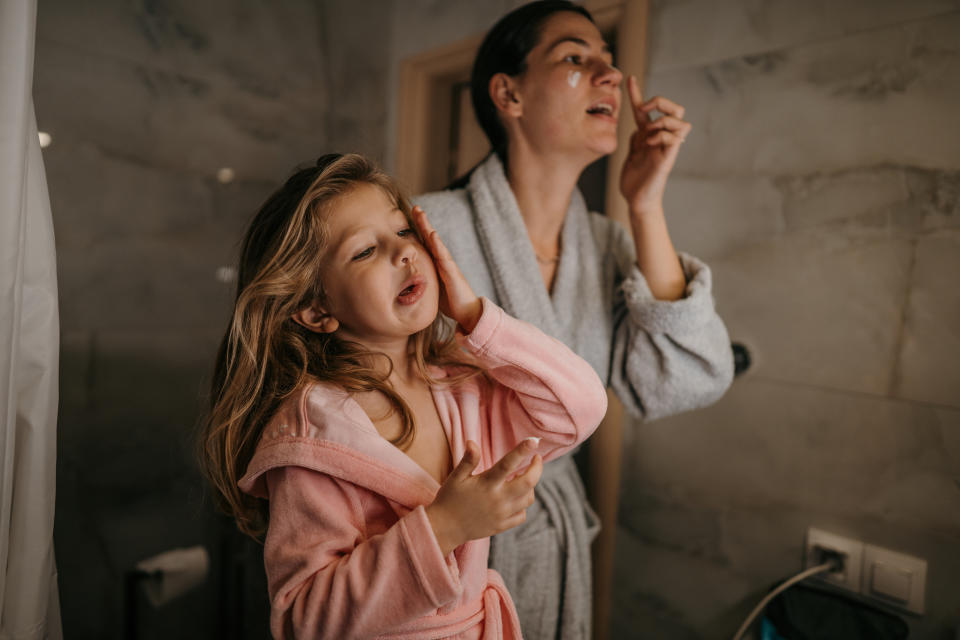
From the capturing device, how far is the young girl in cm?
51

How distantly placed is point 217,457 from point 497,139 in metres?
0.63

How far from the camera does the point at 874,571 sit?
88cm

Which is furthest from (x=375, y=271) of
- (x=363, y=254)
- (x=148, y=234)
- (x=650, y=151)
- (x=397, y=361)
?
(x=148, y=234)

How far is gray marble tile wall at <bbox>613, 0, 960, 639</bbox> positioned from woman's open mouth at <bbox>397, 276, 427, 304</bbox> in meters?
0.63

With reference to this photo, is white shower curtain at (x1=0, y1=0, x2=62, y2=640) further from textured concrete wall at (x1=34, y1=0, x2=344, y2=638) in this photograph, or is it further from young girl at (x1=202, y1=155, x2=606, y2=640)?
textured concrete wall at (x1=34, y1=0, x2=344, y2=638)

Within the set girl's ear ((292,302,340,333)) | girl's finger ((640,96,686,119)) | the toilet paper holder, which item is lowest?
the toilet paper holder

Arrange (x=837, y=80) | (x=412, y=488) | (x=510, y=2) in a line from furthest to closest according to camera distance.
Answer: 1. (x=510, y=2)
2. (x=837, y=80)
3. (x=412, y=488)

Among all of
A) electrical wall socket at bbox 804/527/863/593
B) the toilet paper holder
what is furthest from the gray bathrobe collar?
the toilet paper holder

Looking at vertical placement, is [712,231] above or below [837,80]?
below

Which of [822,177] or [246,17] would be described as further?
[246,17]

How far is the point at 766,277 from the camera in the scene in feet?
3.14

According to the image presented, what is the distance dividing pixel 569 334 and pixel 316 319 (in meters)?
0.38

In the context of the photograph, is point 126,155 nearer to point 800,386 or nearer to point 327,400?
point 327,400

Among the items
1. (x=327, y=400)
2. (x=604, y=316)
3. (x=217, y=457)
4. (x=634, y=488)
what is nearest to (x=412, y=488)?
(x=327, y=400)
